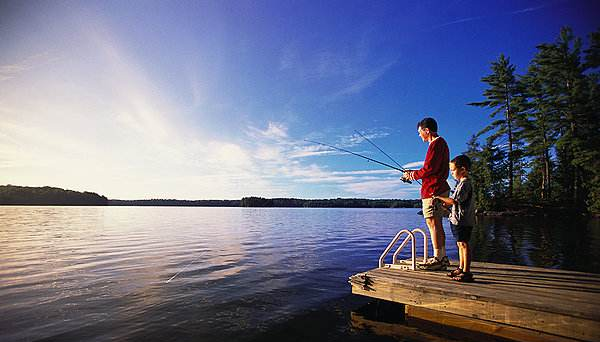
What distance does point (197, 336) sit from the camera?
4457mm

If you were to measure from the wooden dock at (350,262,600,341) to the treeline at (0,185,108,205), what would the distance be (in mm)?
160146

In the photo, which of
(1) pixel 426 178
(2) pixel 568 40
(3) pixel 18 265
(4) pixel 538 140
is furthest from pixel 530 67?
(3) pixel 18 265

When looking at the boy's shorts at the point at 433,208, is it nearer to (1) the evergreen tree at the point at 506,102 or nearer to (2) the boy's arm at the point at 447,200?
(2) the boy's arm at the point at 447,200

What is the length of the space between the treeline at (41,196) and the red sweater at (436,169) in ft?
526

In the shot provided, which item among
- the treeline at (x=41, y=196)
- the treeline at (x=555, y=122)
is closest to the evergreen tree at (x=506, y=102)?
the treeline at (x=555, y=122)

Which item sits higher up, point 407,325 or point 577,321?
point 577,321

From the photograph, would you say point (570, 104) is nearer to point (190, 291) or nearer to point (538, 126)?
point (538, 126)

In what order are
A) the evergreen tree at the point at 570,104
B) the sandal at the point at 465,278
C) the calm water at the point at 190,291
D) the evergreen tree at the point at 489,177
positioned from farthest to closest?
the evergreen tree at the point at 489,177 → the evergreen tree at the point at 570,104 → the sandal at the point at 465,278 → the calm water at the point at 190,291

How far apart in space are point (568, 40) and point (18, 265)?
5093 centimetres

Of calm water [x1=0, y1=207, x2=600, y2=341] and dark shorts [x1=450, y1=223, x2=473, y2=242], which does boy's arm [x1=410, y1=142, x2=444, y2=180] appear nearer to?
dark shorts [x1=450, y1=223, x2=473, y2=242]

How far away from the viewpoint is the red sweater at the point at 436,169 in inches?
208

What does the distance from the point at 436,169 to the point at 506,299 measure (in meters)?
2.31

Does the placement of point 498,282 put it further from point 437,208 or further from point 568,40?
point 568,40

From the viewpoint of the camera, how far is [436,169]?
528 centimetres
